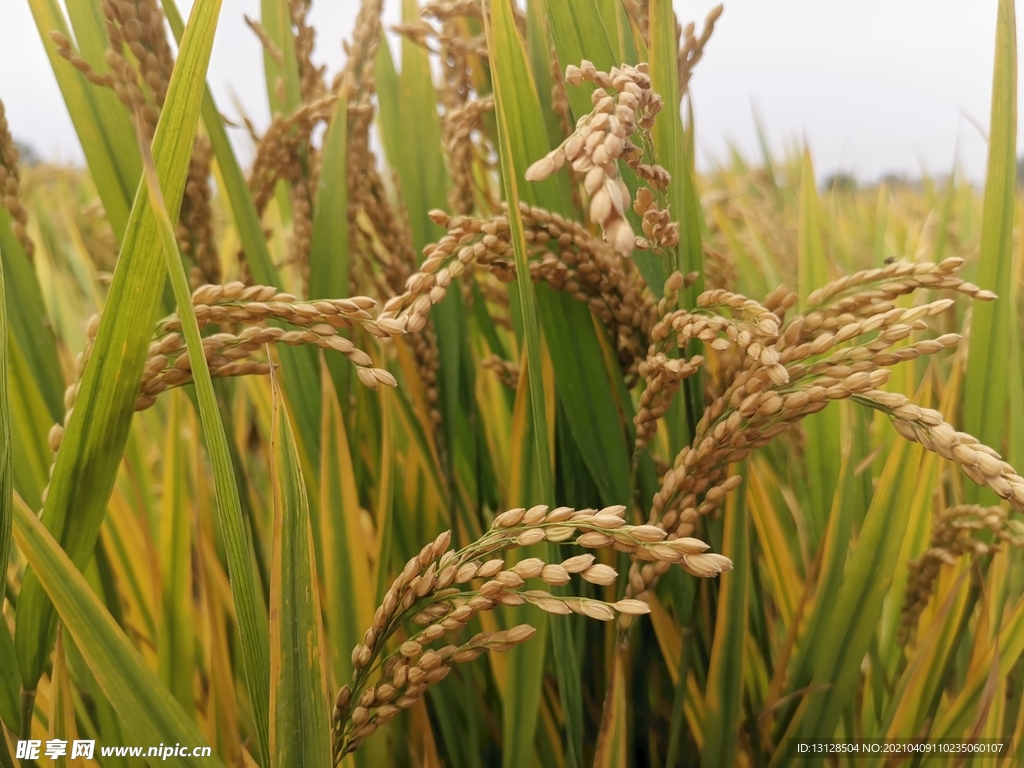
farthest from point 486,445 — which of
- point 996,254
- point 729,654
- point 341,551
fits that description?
point 996,254

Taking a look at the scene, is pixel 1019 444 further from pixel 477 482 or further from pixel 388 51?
pixel 388 51

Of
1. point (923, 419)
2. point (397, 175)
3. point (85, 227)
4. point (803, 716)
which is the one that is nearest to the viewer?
point (923, 419)

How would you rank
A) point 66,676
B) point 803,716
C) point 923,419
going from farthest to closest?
1. point 803,716
2. point 66,676
3. point 923,419

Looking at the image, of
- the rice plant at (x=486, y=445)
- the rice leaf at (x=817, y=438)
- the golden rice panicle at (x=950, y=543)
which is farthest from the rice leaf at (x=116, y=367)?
the golden rice panicle at (x=950, y=543)

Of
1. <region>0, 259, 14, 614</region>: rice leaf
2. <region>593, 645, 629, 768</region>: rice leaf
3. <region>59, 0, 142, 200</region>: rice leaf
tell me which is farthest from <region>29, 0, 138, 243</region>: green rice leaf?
→ <region>593, 645, 629, 768</region>: rice leaf

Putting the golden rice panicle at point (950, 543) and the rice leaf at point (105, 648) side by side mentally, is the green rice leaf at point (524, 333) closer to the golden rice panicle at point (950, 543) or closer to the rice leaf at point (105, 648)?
the rice leaf at point (105, 648)

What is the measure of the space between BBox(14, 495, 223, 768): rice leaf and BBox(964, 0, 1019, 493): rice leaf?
0.82 metres

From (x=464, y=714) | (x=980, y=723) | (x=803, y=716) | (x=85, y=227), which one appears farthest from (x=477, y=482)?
(x=85, y=227)

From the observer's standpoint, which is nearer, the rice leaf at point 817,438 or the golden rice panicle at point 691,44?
the golden rice panicle at point 691,44

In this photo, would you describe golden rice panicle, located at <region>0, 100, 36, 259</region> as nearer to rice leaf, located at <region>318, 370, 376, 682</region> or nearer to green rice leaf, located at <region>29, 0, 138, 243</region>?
green rice leaf, located at <region>29, 0, 138, 243</region>

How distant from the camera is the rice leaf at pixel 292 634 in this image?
381 millimetres

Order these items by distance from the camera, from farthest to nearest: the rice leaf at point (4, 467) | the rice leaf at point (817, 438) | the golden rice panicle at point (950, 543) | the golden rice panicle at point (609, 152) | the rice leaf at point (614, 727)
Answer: the rice leaf at point (817, 438) → the golden rice panicle at point (950, 543) → the rice leaf at point (614, 727) → the rice leaf at point (4, 467) → the golden rice panicle at point (609, 152)

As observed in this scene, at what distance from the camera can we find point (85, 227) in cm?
221

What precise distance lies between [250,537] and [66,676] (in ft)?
0.66
